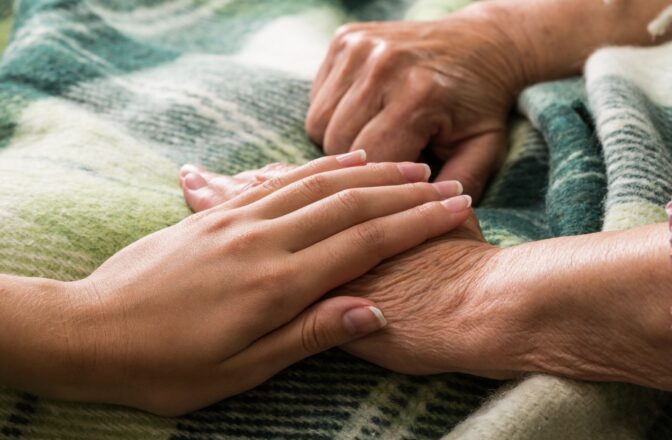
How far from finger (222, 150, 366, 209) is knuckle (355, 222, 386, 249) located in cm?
10

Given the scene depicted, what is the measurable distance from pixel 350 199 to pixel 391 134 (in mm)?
263

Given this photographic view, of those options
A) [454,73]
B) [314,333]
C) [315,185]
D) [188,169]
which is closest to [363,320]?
[314,333]

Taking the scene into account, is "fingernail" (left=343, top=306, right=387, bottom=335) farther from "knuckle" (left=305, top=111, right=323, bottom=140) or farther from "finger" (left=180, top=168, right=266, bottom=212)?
"knuckle" (left=305, top=111, right=323, bottom=140)

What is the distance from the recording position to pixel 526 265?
606 mm

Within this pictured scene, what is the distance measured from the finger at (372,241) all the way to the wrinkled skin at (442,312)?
13 millimetres

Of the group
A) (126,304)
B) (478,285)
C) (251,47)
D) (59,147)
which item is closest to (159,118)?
(59,147)

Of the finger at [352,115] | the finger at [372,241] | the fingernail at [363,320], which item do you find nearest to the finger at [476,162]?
the finger at [352,115]

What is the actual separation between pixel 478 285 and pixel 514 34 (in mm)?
535

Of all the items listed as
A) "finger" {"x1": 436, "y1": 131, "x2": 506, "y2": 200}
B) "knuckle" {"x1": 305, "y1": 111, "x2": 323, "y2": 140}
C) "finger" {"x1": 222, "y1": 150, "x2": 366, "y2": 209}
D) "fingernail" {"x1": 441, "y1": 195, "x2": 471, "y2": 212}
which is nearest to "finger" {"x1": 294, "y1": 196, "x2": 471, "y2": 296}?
"fingernail" {"x1": 441, "y1": 195, "x2": 471, "y2": 212}

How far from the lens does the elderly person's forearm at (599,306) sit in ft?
1.76

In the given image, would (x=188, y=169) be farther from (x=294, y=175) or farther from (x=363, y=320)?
(x=363, y=320)

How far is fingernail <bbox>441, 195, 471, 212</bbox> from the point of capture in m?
0.73

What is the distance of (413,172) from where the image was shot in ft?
2.56

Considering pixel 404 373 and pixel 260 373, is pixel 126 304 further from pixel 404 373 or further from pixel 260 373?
pixel 404 373
